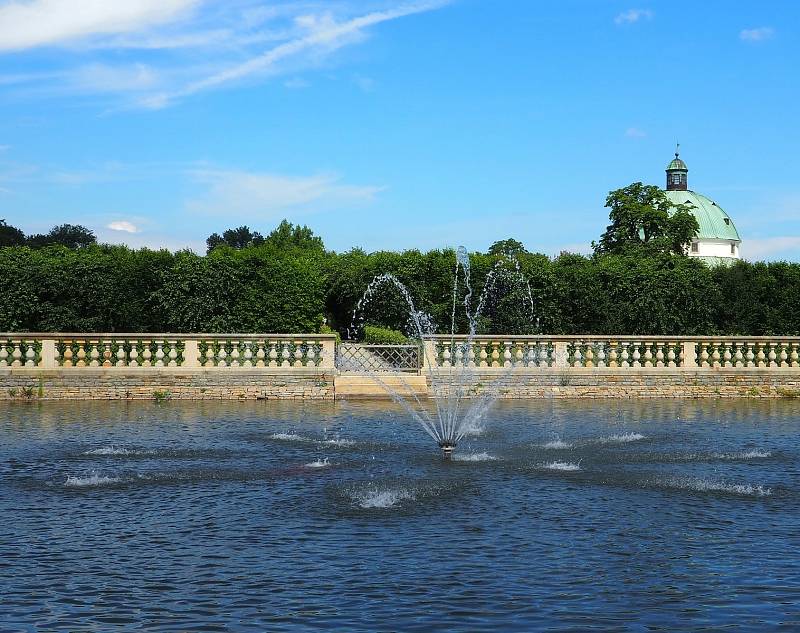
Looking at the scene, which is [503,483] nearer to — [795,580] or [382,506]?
[382,506]

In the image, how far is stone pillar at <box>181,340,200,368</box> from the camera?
27.1 metres

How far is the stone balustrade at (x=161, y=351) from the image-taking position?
26.5 metres

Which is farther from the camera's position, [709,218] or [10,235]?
[709,218]

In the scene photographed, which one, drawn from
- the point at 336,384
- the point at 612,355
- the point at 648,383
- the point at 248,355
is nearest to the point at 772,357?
the point at 648,383

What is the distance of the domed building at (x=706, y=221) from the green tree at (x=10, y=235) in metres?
75.5

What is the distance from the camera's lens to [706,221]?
398 feet

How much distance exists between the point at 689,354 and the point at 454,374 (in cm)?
751

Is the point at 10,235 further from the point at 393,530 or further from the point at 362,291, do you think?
the point at 393,530

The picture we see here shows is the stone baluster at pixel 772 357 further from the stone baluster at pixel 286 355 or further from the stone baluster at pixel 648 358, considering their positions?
the stone baluster at pixel 286 355

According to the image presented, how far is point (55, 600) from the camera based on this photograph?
8961mm

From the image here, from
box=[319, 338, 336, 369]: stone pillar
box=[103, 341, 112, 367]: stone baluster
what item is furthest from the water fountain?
box=[103, 341, 112, 367]: stone baluster

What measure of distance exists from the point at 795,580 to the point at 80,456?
38.2ft

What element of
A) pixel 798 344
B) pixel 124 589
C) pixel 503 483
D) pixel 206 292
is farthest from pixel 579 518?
pixel 206 292

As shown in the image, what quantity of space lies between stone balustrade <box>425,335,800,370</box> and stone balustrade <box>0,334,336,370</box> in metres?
3.57
